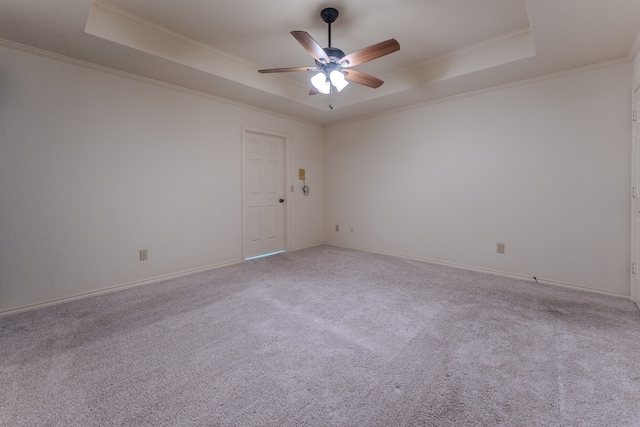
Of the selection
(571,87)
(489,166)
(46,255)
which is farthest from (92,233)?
(571,87)

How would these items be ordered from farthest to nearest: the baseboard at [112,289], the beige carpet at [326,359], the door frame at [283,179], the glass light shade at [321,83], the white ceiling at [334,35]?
the door frame at [283,179] → the glass light shade at [321,83] → the baseboard at [112,289] → the white ceiling at [334,35] → the beige carpet at [326,359]

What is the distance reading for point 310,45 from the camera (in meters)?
2.24

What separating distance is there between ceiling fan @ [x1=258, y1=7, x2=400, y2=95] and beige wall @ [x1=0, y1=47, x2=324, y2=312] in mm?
1651

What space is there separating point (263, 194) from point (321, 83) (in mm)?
2299

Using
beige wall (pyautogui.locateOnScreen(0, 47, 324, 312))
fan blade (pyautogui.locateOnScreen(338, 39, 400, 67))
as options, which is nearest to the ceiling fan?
fan blade (pyautogui.locateOnScreen(338, 39, 400, 67))

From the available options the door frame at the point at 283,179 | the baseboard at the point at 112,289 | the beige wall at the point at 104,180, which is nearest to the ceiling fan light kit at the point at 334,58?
the beige wall at the point at 104,180

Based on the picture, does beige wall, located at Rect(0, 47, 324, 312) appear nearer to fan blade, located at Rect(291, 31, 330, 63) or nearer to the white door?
the white door

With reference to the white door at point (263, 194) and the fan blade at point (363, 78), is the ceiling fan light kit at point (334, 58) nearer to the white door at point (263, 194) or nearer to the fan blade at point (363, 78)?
the fan blade at point (363, 78)

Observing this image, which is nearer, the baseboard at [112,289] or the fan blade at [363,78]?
the baseboard at [112,289]

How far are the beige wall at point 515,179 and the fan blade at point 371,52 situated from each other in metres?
2.03

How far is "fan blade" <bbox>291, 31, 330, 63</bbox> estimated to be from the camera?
2.07 metres

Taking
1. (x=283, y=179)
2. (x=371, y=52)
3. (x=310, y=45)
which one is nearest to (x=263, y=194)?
(x=283, y=179)

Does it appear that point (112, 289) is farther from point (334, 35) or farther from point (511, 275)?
point (511, 275)

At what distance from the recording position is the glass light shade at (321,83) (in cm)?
274
